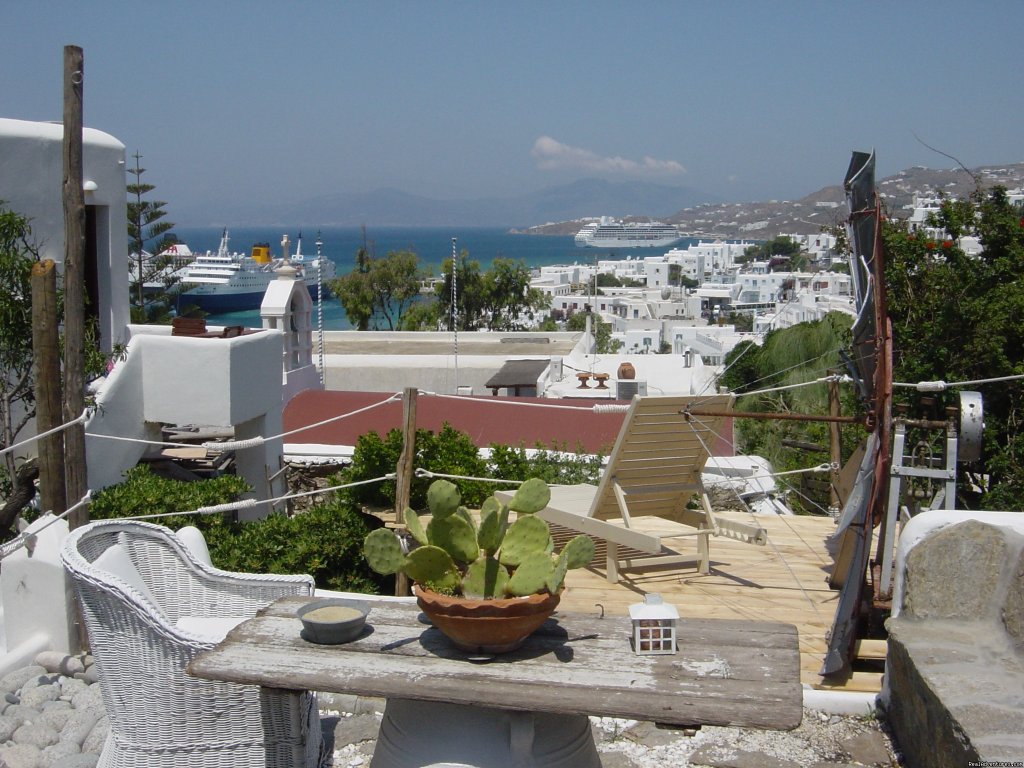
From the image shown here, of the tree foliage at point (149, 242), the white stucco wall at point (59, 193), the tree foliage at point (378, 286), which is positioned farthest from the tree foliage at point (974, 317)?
the tree foliage at point (378, 286)

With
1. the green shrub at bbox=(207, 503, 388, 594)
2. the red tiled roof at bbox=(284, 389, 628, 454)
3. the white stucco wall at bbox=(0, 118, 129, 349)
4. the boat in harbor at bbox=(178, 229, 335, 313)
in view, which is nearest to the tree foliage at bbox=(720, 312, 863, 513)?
the red tiled roof at bbox=(284, 389, 628, 454)

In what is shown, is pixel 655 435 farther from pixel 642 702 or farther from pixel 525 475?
pixel 642 702

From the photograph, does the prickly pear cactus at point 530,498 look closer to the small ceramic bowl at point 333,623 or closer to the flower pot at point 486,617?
the flower pot at point 486,617

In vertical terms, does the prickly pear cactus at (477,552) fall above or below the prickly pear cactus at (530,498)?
below

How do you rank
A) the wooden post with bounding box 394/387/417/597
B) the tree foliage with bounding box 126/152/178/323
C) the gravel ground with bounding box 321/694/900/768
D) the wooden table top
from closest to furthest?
the wooden table top
the gravel ground with bounding box 321/694/900/768
the wooden post with bounding box 394/387/417/597
the tree foliage with bounding box 126/152/178/323

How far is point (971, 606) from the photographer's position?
12.6ft

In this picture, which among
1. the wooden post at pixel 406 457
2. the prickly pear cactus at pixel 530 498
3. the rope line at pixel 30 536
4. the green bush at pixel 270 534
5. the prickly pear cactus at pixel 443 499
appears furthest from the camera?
the green bush at pixel 270 534

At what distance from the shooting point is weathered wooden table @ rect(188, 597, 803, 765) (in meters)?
2.50

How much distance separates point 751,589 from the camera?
5461mm

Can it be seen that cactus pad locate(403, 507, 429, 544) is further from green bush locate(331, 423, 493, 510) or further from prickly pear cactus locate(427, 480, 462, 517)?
green bush locate(331, 423, 493, 510)

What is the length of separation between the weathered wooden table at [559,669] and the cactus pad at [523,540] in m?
0.25

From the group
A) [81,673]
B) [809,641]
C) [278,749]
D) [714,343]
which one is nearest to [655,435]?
[809,641]

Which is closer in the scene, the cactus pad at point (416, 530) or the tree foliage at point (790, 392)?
the cactus pad at point (416, 530)

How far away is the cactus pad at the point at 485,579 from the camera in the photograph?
280 centimetres
